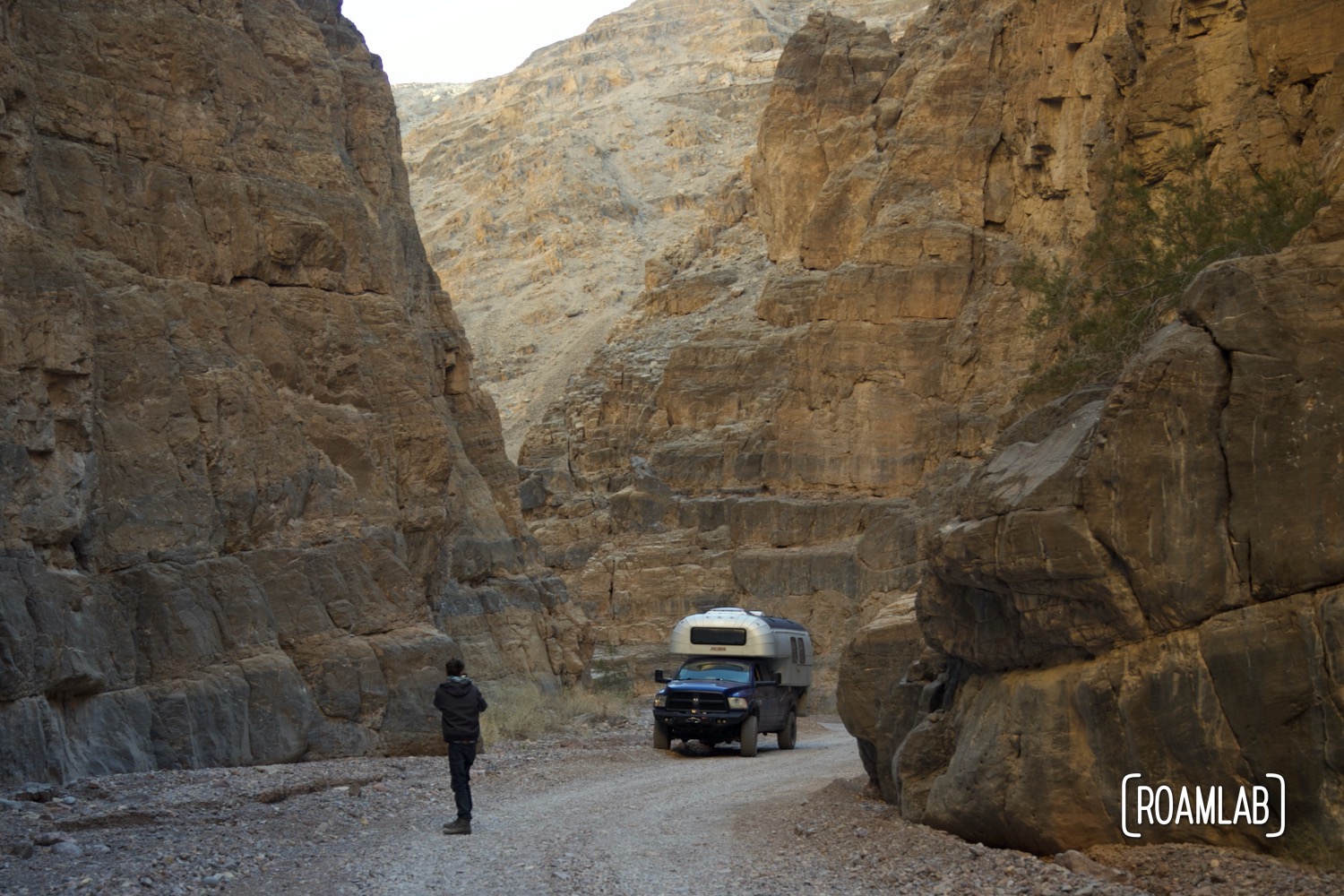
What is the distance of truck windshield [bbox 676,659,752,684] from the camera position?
24453 millimetres

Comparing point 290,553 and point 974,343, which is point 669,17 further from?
point 290,553

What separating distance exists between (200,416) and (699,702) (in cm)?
929

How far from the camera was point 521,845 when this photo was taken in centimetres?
1301

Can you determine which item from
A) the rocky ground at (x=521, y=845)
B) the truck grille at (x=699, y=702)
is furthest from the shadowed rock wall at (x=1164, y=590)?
the truck grille at (x=699, y=702)

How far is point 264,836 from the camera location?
1288 centimetres

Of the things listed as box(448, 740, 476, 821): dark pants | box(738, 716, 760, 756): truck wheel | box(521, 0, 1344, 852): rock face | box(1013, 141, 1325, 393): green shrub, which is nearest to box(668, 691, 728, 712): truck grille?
box(738, 716, 760, 756): truck wheel

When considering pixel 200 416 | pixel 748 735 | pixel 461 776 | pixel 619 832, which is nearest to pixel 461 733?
pixel 461 776

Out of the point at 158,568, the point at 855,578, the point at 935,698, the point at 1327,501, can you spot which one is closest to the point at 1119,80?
the point at 935,698

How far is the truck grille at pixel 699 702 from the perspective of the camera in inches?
930

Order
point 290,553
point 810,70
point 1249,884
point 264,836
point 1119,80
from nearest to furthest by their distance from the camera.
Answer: point 1249,884 → point 264,836 → point 290,553 → point 1119,80 → point 810,70

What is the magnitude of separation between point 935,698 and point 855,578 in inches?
1499

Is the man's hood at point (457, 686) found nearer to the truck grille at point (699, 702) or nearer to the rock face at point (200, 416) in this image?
the rock face at point (200, 416)

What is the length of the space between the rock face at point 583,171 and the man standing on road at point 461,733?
64.1 m

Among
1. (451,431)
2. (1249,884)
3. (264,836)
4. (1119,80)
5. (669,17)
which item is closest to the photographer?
(1249,884)
